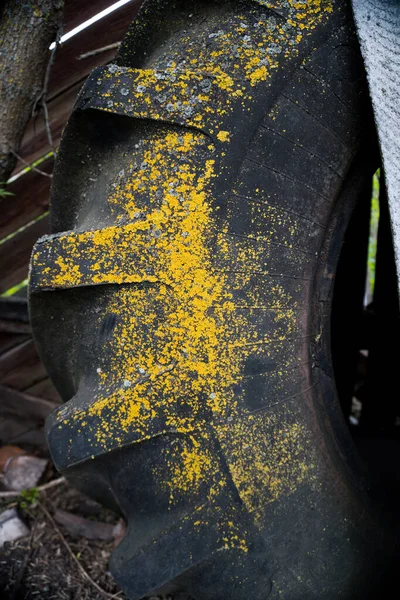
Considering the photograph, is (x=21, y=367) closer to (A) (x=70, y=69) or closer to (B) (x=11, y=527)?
(B) (x=11, y=527)

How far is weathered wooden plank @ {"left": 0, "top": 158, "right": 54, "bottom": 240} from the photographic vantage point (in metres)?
1.95

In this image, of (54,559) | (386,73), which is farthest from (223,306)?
(54,559)

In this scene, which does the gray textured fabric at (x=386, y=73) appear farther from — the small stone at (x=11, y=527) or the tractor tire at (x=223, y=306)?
the small stone at (x=11, y=527)

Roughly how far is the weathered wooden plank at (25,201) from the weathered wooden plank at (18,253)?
0.09 feet

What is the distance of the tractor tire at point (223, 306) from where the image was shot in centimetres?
102

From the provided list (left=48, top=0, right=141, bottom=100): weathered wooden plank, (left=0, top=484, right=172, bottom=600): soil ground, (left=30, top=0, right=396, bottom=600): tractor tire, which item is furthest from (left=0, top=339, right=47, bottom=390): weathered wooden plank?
(left=30, top=0, right=396, bottom=600): tractor tire

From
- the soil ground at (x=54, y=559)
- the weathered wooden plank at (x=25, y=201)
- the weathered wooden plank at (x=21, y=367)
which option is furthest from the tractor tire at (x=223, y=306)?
the weathered wooden plank at (x=21, y=367)

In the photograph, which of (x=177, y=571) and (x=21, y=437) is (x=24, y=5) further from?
(x=21, y=437)

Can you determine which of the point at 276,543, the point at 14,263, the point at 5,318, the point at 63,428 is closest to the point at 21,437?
the point at 5,318

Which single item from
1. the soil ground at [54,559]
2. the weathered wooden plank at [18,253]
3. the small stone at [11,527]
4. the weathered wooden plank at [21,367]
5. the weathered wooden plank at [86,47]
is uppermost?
the weathered wooden plank at [86,47]

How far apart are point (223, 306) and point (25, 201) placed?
118 cm

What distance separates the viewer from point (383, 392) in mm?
2096

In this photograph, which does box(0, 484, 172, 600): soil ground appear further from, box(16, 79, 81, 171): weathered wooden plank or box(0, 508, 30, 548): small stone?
box(16, 79, 81, 171): weathered wooden plank

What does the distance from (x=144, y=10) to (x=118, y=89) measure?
0.77 ft
